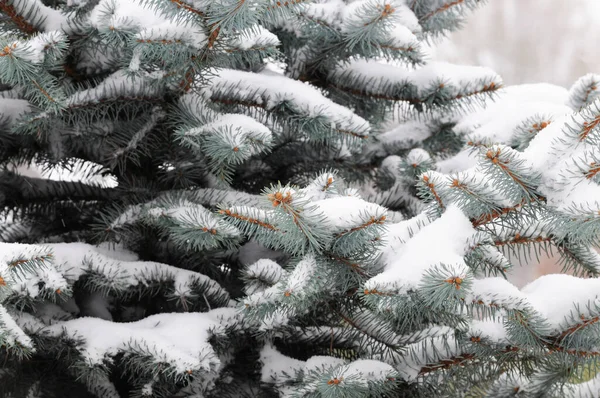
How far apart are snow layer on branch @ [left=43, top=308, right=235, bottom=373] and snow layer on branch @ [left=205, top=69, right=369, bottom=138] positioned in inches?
19.2

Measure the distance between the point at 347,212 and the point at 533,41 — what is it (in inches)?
177

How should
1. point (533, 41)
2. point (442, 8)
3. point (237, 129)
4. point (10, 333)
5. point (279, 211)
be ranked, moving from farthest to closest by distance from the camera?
point (533, 41) < point (442, 8) < point (237, 129) < point (10, 333) < point (279, 211)

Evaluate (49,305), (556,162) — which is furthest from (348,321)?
(49,305)

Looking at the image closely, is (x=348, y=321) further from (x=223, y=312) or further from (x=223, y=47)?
(x=223, y=47)

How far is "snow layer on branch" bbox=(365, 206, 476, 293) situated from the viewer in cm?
86

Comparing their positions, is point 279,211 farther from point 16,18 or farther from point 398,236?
point 16,18

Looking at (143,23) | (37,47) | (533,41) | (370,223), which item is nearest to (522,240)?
(370,223)

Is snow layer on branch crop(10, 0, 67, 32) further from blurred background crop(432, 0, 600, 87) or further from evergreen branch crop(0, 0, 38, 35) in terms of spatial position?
blurred background crop(432, 0, 600, 87)

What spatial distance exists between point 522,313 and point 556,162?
0.80ft

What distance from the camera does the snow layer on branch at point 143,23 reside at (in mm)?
1003

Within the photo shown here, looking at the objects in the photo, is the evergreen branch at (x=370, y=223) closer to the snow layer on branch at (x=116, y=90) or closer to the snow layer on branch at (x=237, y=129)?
the snow layer on branch at (x=237, y=129)

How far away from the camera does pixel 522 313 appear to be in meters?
0.91

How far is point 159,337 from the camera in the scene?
110 centimetres

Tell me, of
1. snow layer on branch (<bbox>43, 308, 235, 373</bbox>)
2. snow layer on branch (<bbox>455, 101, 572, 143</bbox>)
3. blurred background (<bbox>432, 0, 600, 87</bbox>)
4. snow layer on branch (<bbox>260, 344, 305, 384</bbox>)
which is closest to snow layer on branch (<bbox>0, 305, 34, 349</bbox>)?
snow layer on branch (<bbox>43, 308, 235, 373</bbox>)
